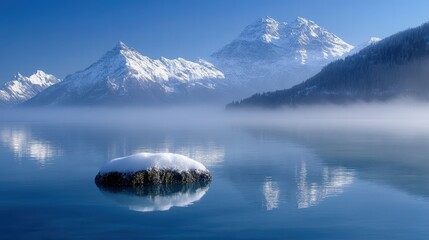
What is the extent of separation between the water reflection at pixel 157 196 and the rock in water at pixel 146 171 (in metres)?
0.84

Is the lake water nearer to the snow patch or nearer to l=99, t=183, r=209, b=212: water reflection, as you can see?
l=99, t=183, r=209, b=212: water reflection

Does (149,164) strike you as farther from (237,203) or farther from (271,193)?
(271,193)

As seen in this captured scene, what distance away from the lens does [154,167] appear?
129 ft

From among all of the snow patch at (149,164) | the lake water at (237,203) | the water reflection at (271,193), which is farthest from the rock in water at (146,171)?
the water reflection at (271,193)

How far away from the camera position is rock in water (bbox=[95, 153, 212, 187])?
38844mm

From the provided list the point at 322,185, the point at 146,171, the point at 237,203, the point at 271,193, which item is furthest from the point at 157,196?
the point at 322,185

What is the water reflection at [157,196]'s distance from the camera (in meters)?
32.8

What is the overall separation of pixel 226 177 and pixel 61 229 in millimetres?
20439

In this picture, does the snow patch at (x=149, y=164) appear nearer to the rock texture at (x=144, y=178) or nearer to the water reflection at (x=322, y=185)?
the rock texture at (x=144, y=178)

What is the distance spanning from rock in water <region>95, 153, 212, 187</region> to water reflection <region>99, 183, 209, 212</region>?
84 cm

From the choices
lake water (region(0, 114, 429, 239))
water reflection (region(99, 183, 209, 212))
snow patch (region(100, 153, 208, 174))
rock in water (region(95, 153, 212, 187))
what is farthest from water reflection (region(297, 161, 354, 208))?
snow patch (region(100, 153, 208, 174))

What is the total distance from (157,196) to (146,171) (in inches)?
163

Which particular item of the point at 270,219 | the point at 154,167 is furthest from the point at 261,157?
the point at 270,219

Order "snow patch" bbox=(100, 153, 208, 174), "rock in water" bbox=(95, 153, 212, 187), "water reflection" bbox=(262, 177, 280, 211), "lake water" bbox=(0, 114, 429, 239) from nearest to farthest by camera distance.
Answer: "lake water" bbox=(0, 114, 429, 239), "water reflection" bbox=(262, 177, 280, 211), "rock in water" bbox=(95, 153, 212, 187), "snow patch" bbox=(100, 153, 208, 174)
